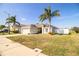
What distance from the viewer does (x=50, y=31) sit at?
2.38 meters

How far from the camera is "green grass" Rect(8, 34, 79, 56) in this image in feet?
7.60

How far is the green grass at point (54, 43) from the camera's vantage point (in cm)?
232

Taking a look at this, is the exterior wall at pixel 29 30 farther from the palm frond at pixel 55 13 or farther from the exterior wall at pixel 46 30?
the palm frond at pixel 55 13

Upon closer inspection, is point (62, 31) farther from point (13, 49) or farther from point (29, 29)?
point (13, 49)

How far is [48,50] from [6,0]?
67 cm

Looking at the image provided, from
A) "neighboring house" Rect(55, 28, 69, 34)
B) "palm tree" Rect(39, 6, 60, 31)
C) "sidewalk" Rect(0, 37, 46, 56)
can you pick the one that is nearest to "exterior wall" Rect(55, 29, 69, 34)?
"neighboring house" Rect(55, 28, 69, 34)

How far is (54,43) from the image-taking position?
2352mm

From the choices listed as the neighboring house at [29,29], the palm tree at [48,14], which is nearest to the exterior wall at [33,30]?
the neighboring house at [29,29]

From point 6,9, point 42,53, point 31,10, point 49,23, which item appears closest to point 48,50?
point 42,53

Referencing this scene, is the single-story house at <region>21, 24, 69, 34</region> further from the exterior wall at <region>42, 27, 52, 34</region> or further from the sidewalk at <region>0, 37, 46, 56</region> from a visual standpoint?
the sidewalk at <region>0, 37, 46, 56</region>

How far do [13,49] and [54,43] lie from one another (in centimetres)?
43

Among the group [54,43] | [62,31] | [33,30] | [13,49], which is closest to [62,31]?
[62,31]

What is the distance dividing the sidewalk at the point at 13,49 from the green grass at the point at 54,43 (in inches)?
1.8

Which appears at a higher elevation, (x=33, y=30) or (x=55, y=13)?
(x=55, y=13)
